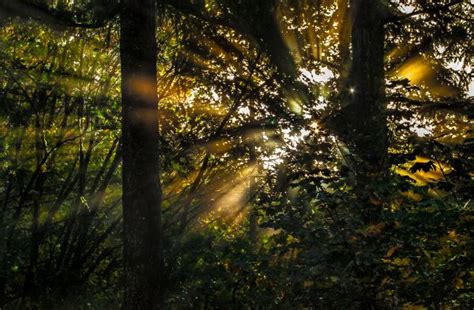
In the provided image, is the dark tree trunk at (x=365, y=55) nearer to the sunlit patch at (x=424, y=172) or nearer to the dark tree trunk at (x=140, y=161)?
the sunlit patch at (x=424, y=172)

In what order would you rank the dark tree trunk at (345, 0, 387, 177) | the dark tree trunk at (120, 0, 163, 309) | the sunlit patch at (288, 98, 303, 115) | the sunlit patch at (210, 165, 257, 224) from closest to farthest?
the dark tree trunk at (120, 0, 163, 309), the dark tree trunk at (345, 0, 387, 177), the sunlit patch at (288, 98, 303, 115), the sunlit patch at (210, 165, 257, 224)

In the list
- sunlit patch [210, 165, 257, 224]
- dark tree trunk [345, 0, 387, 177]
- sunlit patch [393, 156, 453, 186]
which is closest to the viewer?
sunlit patch [393, 156, 453, 186]

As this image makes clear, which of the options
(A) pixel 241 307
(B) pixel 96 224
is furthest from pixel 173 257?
(B) pixel 96 224

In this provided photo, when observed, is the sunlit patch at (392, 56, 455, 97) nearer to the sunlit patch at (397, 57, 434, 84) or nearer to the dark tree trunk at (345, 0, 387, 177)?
the sunlit patch at (397, 57, 434, 84)

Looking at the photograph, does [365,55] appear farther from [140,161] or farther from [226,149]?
[140,161]

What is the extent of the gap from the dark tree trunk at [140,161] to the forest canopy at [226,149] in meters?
0.02

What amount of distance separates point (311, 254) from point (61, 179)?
24.1ft

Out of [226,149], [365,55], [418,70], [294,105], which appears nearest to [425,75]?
[418,70]

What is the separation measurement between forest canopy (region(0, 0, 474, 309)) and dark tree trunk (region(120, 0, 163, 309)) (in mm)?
19

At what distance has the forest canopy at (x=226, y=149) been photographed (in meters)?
5.57

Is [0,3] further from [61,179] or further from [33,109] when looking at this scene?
[61,179]

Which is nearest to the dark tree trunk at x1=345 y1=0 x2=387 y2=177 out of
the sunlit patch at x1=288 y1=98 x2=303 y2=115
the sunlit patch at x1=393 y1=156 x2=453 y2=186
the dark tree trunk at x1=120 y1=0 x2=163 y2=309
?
the sunlit patch at x1=288 y1=98 x2=303 y2=115

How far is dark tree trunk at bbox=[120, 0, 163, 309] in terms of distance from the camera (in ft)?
22.1

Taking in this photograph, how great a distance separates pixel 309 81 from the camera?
1052cm
